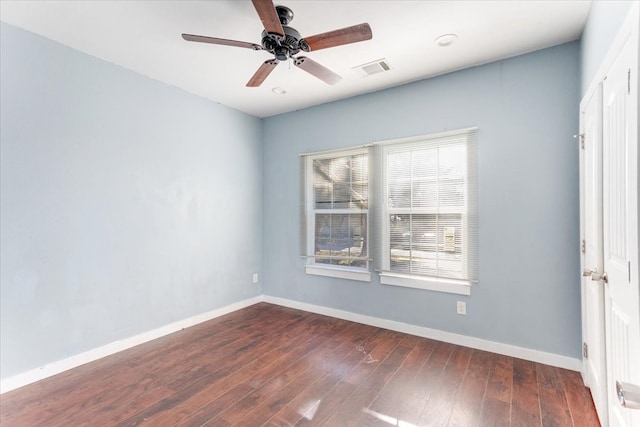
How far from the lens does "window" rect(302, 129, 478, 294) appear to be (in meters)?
2.97

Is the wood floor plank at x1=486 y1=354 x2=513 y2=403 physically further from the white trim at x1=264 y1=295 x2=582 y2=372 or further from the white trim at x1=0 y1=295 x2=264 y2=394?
the white trim at x1=0 y1=295 x2=264 y2=394

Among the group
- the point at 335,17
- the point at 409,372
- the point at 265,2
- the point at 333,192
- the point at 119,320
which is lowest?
the point at 409,372

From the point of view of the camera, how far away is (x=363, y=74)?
3068mm

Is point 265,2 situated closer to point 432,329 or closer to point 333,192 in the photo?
point 333,192

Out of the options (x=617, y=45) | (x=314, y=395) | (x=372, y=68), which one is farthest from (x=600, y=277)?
(x=372, y=68)

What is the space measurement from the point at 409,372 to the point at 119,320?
8.86 ft

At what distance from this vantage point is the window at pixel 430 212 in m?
2.94

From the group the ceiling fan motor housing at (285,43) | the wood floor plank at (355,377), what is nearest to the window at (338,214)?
the wood floor plank at (355,377)

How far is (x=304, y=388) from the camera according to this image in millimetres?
2246

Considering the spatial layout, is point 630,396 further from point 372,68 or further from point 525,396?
point 372,68

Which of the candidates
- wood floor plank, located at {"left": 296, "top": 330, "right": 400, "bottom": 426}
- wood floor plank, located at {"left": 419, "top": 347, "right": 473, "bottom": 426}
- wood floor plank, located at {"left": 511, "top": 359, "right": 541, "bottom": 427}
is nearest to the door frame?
wood floor plank, located at {"left": 511, "top": 359, "right": 541, "bottom": 427}

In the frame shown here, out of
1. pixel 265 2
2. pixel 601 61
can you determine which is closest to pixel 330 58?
pixel 265 2

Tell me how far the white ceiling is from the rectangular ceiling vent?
0.05 metres

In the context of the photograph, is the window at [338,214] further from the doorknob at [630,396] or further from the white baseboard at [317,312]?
the doorknob at [630,396]
